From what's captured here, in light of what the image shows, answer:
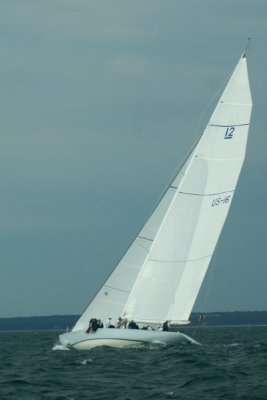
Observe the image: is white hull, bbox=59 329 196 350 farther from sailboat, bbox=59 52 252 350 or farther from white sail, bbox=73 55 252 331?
white sail, bbox=73 55 252 331

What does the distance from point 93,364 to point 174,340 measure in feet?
27.9

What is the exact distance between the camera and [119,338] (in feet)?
155

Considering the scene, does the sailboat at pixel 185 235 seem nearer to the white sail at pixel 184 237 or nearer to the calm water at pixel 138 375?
the white sail at pixel 184 237

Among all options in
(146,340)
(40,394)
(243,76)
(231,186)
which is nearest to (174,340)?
(146,340)

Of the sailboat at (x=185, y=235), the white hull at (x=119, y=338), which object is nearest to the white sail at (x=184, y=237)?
the sailboat at (x=185, y=235)

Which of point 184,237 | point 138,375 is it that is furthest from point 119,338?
point 138,375

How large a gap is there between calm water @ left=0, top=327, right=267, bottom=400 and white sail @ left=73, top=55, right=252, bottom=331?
8.86 ft

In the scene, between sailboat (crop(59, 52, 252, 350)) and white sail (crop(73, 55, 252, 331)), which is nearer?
sailboat (crop(59, 52, 252, 350))

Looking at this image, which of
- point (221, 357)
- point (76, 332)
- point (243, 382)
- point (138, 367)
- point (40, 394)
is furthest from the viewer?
point (76, 332)

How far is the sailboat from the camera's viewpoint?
1966 inches

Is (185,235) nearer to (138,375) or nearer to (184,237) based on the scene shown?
(184,237)

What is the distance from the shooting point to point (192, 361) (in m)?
41.9

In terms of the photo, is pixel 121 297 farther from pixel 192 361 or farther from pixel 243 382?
pixel 243 382

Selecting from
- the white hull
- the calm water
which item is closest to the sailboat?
the white hull
